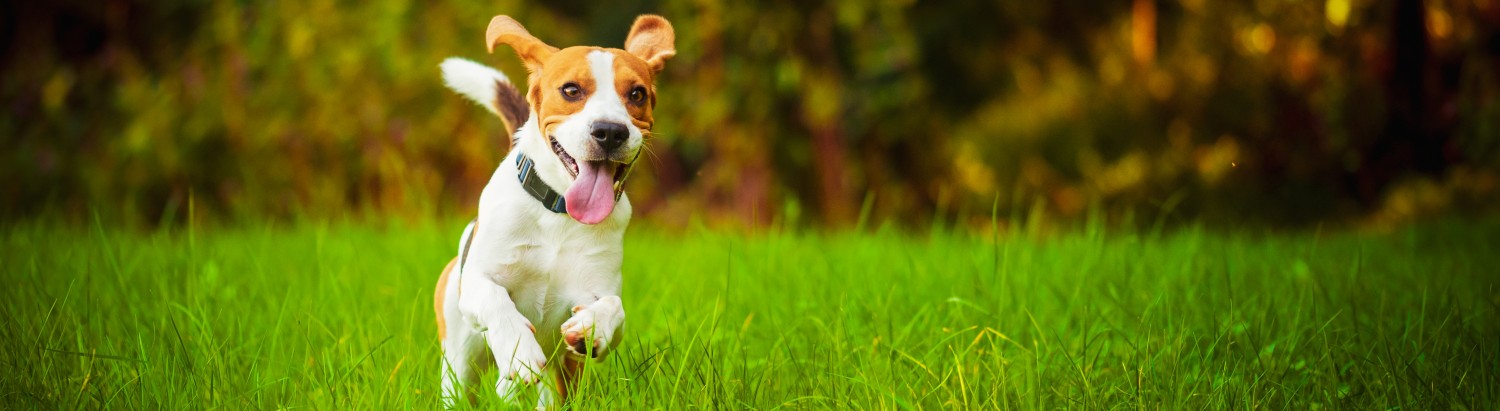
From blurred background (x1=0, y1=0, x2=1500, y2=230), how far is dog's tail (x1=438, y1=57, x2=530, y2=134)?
12.3 feet

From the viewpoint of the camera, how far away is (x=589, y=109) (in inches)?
94.2

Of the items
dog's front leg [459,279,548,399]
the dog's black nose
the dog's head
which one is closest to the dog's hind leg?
dog's front leg [459,279,548,399]

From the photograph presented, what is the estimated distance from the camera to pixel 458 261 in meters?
2.81

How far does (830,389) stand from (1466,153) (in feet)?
18.7

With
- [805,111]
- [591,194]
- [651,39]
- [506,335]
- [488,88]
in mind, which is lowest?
[805,111]

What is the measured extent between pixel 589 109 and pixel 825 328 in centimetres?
109

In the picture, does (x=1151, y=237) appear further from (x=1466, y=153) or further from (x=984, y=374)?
(x=1466, y=153)

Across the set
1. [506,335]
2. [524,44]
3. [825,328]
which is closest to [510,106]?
[524,44]

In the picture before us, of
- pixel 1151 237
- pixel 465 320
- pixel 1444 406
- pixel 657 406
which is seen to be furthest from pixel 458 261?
pixel 1151 237

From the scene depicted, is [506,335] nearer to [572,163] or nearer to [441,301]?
[572,163]

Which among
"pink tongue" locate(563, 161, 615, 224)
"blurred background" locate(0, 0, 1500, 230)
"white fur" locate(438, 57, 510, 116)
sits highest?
"white fur" locate(438, 57, 510, 116)

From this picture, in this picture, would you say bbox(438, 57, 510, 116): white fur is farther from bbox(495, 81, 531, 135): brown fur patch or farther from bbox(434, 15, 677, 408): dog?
bbox(434, 15, 677, 408): dog

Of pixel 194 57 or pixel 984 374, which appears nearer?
pixel 984 374

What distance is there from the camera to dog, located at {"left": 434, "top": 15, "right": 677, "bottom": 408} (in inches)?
93.3
